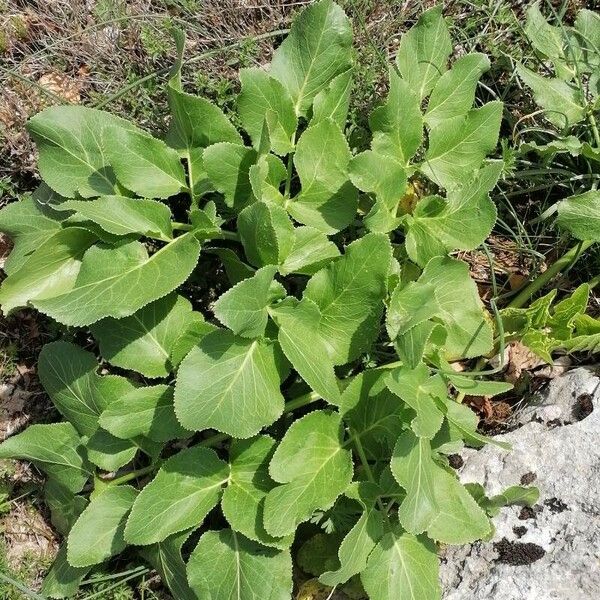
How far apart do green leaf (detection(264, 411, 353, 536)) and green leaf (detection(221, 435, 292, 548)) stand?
0.11m

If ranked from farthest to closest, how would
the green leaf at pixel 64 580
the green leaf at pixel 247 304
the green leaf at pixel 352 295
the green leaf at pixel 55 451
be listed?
1. the green leaf at pixel 64 580
2. the green leaf at pixel 55 451
3. the green leaf at pixel 352 295
4. the green leaf at pixel 247 304

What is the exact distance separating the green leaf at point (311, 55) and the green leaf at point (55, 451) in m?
1.43

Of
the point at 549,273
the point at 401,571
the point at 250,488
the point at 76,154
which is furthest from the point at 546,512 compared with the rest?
the point at 76,154

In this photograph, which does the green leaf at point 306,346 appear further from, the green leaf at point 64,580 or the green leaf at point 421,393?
the green leaf at point 64,580

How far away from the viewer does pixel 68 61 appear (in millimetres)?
3213

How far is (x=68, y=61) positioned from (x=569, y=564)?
278 centimetres

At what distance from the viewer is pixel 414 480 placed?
217 centimetres

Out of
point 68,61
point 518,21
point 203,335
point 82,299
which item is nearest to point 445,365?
point 203,335

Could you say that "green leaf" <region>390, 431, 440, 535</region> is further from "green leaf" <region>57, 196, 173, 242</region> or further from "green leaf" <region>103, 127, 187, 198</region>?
"green leaf" <region>103, 127, 187, 198</region>

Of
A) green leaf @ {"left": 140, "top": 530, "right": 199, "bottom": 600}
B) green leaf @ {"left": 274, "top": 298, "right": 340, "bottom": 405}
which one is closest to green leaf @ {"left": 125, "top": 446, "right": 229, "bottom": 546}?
green leaf @ {"left": 140, "top": 530, "right": 199, "bottom": 600}

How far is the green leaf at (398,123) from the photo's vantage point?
100.0 inches

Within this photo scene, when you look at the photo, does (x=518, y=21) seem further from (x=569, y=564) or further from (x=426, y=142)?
(x=569, y=564)

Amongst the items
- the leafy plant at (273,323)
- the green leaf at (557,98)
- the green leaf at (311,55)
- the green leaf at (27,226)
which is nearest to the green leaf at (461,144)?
the leafy plant at (273,323)

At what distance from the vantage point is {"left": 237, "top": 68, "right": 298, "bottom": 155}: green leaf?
256 cm
